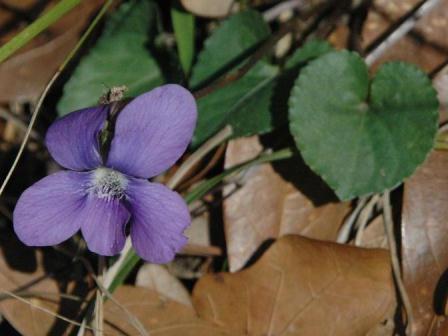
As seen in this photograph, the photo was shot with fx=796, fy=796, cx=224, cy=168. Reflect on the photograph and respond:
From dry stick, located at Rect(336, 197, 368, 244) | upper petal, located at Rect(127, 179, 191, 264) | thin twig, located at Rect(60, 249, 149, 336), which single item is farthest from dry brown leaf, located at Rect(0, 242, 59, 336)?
dry stick, located at Rect(336, 197, 368, 244)

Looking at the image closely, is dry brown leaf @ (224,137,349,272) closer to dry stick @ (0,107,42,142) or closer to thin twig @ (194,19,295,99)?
thin twig @ (194,19,295,99)

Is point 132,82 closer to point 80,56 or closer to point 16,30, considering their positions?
point 80,56

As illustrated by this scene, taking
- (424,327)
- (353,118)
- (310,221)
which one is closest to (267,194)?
(310,221)

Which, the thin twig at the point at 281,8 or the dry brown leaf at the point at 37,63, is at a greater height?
the dry brown leaf at the point at 37,63

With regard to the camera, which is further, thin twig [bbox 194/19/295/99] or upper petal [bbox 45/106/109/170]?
thin twig [bbox 194/19/295/99]

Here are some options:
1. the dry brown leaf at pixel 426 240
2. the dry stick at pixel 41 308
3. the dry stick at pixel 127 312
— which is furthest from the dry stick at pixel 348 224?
the dry stick at pixel 41 308

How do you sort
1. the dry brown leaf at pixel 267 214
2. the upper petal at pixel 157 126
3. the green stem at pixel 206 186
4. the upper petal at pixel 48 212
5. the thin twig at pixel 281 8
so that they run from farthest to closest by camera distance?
the thin twig at pixel 281 8, the dry brown leaf at pixel 267 214, the green stem at pixel 206 186, the upper petal at pixel 48 212, the upper petal at pixel 157 126

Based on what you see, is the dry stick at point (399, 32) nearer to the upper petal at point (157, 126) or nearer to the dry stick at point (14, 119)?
the upper petal at point (157, 126)
